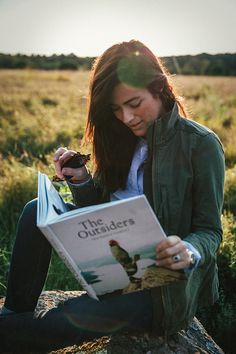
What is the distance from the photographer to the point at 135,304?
1.80 meters

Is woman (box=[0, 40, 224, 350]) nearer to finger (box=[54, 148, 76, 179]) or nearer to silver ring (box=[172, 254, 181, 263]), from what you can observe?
finger (box=[54, 148, 76, 179])

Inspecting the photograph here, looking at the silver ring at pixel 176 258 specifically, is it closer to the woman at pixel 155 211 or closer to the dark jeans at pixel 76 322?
the woman at pixel 155 211

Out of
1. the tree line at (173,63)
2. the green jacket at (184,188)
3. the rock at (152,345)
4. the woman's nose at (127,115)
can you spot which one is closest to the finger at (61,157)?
the woman's nose at (127,115)

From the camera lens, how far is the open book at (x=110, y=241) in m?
1.33

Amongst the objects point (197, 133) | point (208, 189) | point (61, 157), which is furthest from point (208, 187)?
point (61, 157)

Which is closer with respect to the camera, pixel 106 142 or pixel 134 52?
pixel 134 52

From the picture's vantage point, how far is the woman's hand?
207 centimetres

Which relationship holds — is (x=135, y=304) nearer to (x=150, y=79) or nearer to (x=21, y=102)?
(x=150, y=79)

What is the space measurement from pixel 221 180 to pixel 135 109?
0.52m

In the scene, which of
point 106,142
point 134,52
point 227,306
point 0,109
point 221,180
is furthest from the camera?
→ point 0,109

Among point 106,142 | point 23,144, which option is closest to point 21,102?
point 23,144

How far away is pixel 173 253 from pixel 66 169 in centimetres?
89

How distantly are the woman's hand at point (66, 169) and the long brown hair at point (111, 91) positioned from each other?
0.43ft

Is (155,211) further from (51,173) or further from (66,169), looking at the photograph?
(51,173)
